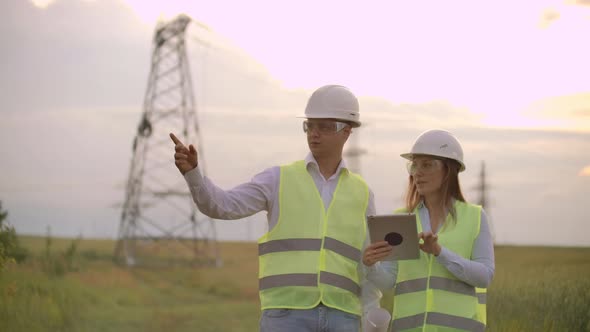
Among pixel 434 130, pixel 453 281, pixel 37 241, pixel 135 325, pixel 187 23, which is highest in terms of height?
pixel 187 23

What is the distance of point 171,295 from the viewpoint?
912 inches

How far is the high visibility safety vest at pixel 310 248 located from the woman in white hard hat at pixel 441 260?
25cm

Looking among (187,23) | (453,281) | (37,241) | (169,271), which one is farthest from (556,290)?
(187,23)

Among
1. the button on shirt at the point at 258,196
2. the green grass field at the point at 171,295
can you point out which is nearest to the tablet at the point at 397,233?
the button on shirt at the point at 258,196

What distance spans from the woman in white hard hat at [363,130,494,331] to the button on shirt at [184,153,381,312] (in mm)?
154

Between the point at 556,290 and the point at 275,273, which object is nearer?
the point at 275,273

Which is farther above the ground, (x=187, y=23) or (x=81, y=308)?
(x=187, y=23)

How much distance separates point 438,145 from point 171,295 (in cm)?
1756

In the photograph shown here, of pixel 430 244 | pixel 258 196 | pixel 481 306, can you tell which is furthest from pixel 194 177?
pixel 481 306

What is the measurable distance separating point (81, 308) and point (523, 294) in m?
8.41

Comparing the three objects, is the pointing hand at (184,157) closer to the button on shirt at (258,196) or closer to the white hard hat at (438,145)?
the button on shirt at (258,196)

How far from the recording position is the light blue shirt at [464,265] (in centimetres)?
597

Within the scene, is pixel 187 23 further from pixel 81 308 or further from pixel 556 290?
pixel 556 290

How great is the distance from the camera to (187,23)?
27.5m
